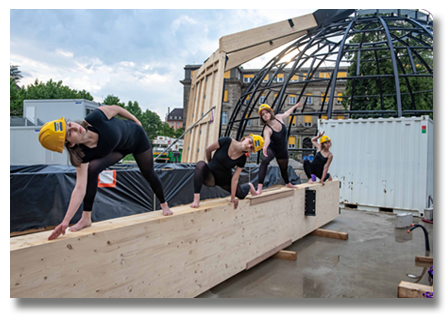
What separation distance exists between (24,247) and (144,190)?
16.3 ft

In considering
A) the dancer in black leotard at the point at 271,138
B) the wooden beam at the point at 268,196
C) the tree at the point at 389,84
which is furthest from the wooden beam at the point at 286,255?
the tree at the point at 389,84

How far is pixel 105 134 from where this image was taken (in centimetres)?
286

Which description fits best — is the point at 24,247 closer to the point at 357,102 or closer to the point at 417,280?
the point at 417,280

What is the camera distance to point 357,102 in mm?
21078

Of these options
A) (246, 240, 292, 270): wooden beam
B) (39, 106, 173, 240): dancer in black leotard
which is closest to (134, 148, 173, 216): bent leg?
(39, 106, 173, 240): dancer in black leotard

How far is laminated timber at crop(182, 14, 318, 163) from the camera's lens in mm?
10773

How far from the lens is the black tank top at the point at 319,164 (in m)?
8.10

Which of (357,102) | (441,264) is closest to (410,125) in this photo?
(441,264)

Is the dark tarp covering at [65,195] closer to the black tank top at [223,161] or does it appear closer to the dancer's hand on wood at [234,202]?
the black tank top at [223,161]

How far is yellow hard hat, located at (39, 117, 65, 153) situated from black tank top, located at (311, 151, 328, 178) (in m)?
6.96

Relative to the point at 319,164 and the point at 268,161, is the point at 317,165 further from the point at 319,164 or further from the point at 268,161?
the point at 268,161

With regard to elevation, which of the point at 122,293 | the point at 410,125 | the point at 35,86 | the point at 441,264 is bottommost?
the point at 122,293

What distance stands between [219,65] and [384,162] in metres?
6.88

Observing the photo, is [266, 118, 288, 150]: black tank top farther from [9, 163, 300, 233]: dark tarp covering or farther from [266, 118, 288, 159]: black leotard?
[9, 163, 300, 233]: dark tarp covering
